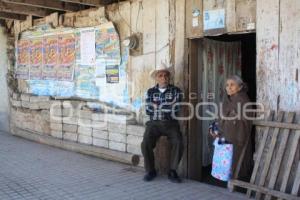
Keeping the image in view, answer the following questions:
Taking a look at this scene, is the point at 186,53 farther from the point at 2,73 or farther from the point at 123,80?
the point at 2,73

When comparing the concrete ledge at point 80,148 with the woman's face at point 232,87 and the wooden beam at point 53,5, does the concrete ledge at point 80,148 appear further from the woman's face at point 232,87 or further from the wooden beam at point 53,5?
the wooden beam at point 53,5

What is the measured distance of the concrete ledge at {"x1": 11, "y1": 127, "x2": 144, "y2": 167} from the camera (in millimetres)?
6675

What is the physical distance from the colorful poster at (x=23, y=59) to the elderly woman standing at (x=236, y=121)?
5843 mm

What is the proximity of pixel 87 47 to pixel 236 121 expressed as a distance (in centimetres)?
365

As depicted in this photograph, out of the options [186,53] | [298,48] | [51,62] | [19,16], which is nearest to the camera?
[298,48]

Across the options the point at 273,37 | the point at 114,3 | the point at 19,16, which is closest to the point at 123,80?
the point at 114,3

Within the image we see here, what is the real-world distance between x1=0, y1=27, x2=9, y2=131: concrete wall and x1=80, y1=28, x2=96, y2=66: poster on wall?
354 cm

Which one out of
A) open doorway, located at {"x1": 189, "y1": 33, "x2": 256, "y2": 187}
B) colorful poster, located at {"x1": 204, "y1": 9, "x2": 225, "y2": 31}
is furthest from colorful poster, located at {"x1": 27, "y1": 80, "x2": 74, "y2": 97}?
colorful poster, located at {"x1": 204, "y1": 9, "x2": 225, "y2": 31}

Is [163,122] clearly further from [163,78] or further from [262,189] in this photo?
[262,189]

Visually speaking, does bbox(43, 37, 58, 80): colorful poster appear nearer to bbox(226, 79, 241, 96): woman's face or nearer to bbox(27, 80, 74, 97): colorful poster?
bbox(27, 80, 74, 97): colorful poster

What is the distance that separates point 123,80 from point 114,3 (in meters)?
1.38

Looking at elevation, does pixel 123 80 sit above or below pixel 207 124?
above

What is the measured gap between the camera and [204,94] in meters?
6.27

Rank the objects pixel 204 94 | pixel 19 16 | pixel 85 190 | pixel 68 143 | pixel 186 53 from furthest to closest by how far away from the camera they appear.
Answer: pixel 19 16 < pixel 68 143 < pixel 204 94 < pixel 186 53 < pixel 85 190
